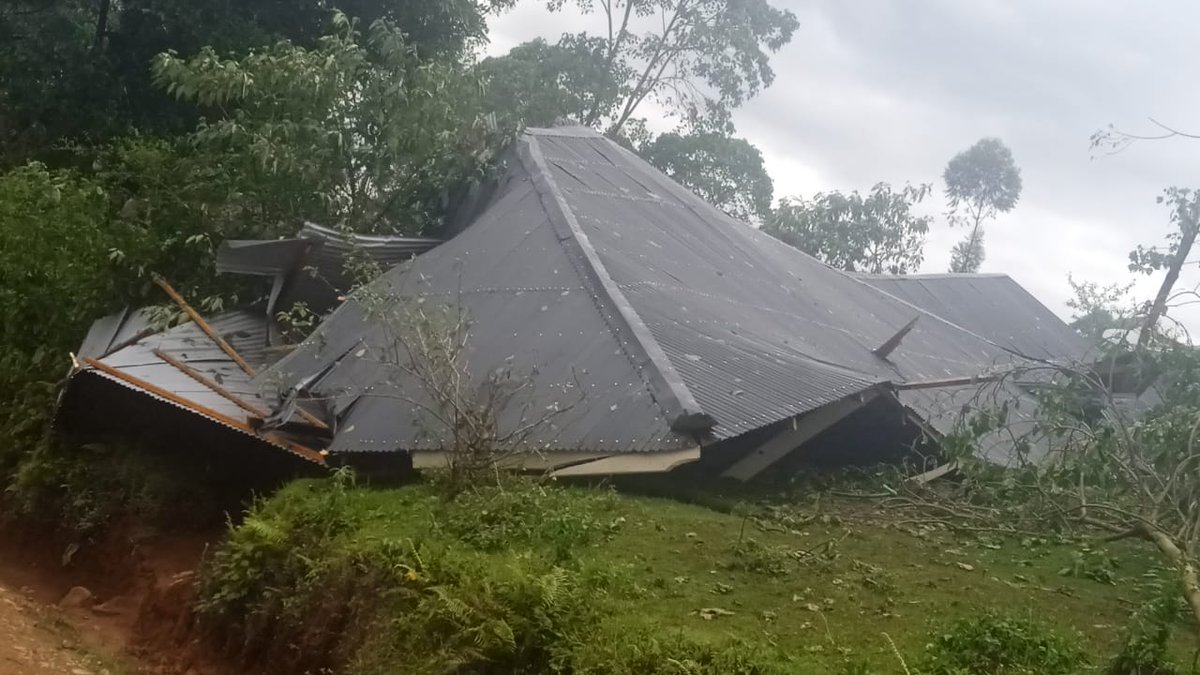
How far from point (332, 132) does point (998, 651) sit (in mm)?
7255

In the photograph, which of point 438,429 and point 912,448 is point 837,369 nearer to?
point 912,448

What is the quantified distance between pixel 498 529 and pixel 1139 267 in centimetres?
1209

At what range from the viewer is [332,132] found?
353 inches

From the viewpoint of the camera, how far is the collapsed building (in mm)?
5715

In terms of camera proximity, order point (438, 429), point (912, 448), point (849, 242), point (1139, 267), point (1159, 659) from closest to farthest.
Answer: point (1159, 659), point (438, 429), point (912, 448), point (1139, 267), point (849, 242)

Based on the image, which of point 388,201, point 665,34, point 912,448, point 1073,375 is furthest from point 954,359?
point 665,34

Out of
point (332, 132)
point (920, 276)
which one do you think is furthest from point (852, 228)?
point (332, 132)

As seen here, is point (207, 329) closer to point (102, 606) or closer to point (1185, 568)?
point (102, 606)

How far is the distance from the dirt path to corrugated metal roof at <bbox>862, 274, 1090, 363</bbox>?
9.80 metres

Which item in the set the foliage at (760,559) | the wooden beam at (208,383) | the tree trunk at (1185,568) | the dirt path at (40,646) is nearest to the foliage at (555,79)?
the wooden beam at (208,383)

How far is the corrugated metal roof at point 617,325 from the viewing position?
579 cm

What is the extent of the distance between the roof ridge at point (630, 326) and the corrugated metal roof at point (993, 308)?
5.98 meters

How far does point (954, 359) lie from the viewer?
9.90 m

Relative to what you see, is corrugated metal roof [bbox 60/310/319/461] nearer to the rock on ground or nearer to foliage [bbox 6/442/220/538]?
foliage [bbox 6/442/220/538]
